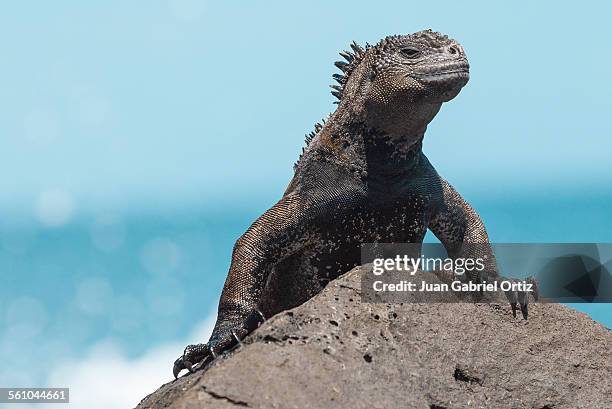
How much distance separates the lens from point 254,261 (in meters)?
8.87

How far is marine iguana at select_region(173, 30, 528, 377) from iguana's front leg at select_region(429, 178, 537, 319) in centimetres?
1

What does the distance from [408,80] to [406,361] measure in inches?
106

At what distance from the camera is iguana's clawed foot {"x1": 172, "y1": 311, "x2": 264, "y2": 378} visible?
849 cm

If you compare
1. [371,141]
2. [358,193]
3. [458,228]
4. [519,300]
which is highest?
[371,141]

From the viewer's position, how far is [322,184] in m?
9.05

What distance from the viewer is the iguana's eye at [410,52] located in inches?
353

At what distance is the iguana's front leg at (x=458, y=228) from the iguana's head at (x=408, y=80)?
81cm

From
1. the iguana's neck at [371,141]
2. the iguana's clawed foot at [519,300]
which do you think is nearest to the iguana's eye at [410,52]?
the iguana's neck at [371,141]

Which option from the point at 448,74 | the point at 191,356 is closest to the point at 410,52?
the point at 448,74

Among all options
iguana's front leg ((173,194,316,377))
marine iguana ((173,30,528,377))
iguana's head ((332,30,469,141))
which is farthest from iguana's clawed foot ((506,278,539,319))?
iguana's front leg ((173,194,316,377))

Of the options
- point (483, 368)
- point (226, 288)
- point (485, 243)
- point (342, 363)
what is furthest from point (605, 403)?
point (226, 288)

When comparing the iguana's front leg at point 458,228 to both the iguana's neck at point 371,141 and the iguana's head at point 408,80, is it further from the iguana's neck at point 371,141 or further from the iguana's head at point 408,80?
the iguana's head at point 408,80

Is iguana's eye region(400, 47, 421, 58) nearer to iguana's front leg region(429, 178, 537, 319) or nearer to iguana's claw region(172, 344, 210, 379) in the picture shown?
iguana's front leg region(429, 178, 537, 319)

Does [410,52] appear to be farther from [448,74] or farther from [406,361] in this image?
[406,361]
